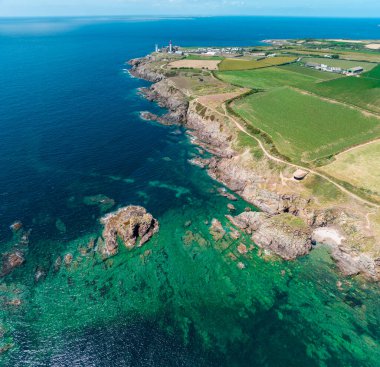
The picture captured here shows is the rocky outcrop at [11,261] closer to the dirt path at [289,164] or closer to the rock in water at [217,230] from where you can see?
the rock in water at [217,230]

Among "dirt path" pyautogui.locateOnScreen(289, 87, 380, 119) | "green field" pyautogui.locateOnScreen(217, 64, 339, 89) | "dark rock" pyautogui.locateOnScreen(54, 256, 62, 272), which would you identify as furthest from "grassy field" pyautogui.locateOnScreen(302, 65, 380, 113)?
"dark rock" pyautogui.locateOnScreen(54, 256, 62, 272)

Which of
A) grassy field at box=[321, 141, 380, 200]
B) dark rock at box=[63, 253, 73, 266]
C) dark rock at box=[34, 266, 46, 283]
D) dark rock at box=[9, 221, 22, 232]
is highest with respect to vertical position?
grassy field at box=[321, 141, 380, 200]

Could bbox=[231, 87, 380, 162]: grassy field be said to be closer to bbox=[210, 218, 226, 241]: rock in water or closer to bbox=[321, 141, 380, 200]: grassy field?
bbox=[321, 141, 380, 200]: grassy field

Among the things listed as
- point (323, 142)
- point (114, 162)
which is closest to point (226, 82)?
point (323, 142)

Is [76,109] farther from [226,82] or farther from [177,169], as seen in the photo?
[226,82]

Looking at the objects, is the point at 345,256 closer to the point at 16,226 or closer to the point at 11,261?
the point at 11,261

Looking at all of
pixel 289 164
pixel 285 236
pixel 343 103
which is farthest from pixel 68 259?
pixel 343 103

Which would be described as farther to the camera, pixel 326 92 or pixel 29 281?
pixel 326 92
